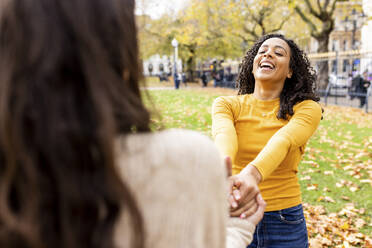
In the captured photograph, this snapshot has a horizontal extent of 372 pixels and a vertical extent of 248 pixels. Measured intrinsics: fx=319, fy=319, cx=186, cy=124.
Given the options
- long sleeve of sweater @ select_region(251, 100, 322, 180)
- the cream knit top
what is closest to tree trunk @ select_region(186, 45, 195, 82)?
long sleeve of sweater @ select_region(251, 100, 322, 180)

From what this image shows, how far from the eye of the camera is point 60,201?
721 millimetres

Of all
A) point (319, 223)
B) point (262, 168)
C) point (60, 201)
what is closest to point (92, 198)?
point (60, 201)

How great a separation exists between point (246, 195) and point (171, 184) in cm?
86

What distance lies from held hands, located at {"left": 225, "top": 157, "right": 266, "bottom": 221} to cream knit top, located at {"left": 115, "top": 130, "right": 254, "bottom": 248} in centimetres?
58

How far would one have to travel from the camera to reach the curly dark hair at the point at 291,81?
2154mm

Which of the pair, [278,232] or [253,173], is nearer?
[253,173]

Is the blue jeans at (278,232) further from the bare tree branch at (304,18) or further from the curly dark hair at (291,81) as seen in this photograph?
the bare tree branch at (304,18)

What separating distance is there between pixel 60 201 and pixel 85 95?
0.25m

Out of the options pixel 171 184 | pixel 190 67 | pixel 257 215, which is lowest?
pixel 257 215

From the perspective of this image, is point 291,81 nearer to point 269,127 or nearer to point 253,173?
point 269,127

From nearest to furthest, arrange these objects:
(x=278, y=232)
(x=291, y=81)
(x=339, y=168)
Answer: (x=278, y=232) < (x=291, y=81) < (x=339, y=168)

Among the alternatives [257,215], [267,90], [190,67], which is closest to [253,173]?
[257,215]

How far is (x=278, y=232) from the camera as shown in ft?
6.66

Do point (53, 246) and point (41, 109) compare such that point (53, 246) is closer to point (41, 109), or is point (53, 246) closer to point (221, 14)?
point (41, 109)
